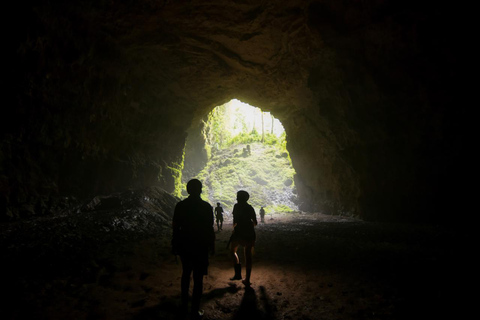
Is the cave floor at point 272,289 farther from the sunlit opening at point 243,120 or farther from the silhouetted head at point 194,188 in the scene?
the sunlit opening at point 243,120

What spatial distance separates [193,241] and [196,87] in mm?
17084

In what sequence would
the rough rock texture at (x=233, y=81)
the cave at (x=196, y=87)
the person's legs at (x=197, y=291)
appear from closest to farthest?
the person's legs at (x=197, y=291), the cave at (x=196, y=87), the rough rock texture at (x=233, y=81)

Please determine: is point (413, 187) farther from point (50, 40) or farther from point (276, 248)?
point (50, 40)

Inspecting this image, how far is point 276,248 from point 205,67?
13209mm

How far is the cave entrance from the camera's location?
118 feet

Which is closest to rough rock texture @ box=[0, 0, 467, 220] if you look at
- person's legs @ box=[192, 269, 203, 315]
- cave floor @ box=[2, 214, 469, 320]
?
cave floor @ box=[2, 214, 469, 320]

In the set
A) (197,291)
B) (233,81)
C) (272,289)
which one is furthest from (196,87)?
(197,291)

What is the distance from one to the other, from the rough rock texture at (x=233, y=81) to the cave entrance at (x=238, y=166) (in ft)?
52.6

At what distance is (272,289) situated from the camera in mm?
4508

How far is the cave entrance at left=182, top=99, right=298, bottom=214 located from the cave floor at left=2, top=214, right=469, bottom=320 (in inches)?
1011

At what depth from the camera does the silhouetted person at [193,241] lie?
3.41 metres

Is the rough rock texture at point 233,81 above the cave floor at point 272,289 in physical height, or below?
above

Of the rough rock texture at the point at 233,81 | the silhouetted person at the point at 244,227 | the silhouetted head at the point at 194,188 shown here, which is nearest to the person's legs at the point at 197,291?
the silhouetted head at the point at 194,188

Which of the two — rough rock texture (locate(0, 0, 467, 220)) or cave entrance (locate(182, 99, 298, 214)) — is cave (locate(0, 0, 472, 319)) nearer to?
rough rock texture (locate(0, 0, 467, 220))
